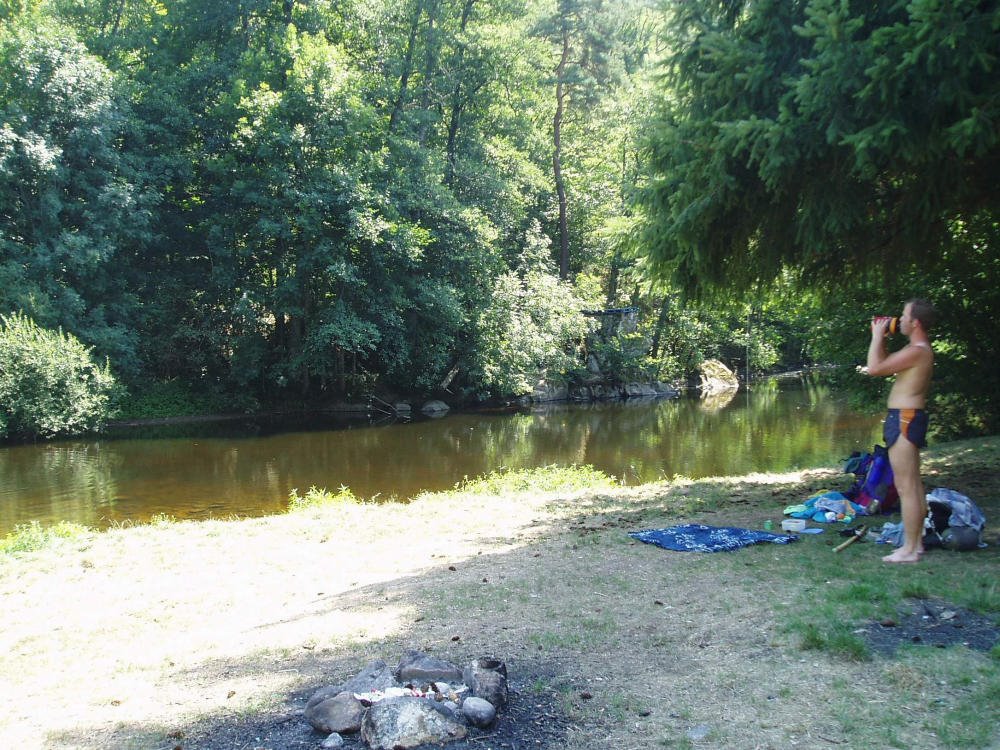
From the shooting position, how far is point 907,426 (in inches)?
223

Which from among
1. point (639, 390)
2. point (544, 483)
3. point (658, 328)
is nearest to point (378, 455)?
point (544, 483)

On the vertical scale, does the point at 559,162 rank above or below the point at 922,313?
above

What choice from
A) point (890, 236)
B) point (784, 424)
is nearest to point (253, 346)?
point (784, 424)

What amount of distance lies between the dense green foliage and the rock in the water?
4740mm

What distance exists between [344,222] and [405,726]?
23341 millimetres

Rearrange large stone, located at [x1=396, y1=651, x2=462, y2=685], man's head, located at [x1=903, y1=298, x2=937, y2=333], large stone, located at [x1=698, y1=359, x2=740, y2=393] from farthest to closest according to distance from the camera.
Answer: large stone, located at [x1=698, y1=359, x2=740, y2=393] → man's head, located at [x1=903, y1=298, x2=937, y2=333] → large stone, located at [x1=396, y1=651, x2=462, y2=685]

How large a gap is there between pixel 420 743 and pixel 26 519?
1194 centimetres

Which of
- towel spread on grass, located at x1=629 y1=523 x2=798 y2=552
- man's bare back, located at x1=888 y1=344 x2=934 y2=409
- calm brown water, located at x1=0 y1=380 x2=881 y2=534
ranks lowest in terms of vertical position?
calm brown water, located at x1=0 y1=380 x2=881 y2=534

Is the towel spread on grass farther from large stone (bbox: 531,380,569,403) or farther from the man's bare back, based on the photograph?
large stone (bbox: 531,380,569,403)

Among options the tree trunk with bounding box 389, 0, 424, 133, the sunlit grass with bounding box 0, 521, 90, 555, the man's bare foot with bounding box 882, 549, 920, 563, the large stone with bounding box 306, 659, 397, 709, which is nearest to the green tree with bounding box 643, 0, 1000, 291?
the man's bare foot with bounding box 882, 549, 920, 563

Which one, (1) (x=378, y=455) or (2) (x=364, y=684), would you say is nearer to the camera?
(2) (x=364, y=684)

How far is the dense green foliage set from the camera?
5.62 meters

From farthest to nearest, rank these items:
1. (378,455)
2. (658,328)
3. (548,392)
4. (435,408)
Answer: (658,328), (548,392), (435,408), (378,455)

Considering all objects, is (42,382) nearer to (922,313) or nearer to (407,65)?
(407,65)
